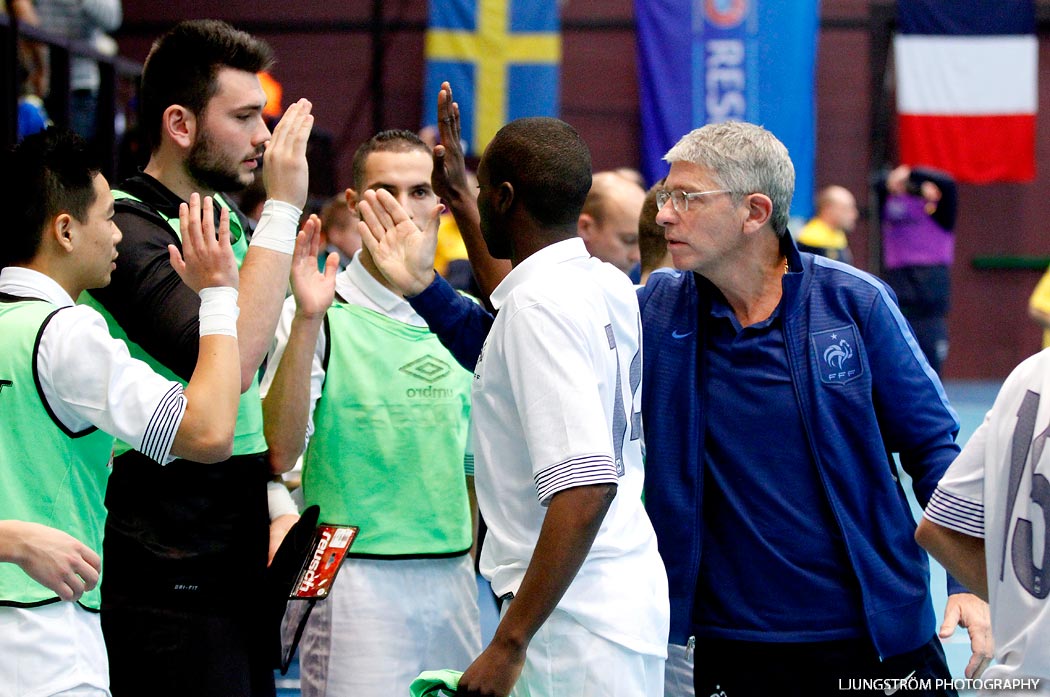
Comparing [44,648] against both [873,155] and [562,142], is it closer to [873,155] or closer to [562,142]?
[562,142]

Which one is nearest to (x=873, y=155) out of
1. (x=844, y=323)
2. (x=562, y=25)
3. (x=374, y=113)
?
(x=562, y=25)

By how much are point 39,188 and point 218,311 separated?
1.45 feet

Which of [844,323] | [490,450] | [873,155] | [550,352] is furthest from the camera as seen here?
[873,155]

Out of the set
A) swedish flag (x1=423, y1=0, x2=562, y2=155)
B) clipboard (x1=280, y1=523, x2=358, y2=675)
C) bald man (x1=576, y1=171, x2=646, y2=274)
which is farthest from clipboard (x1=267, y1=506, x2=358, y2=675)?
swedish flag (x1=423, y1=0, x2=562, y2=155)

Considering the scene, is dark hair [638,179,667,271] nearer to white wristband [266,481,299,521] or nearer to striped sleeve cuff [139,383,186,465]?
white wristband [266,481,299,521]

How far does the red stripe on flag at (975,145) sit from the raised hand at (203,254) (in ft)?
39.6

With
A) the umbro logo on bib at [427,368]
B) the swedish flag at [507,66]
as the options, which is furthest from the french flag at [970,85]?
the umbro logo on bib at [427,368]

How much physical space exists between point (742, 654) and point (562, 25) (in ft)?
41.7

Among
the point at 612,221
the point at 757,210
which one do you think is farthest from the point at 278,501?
the point at 612,221

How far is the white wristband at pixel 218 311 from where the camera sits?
95.7 inches

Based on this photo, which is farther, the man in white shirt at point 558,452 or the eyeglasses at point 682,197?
the eyeglasses at point 682,197

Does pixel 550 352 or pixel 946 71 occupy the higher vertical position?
pixel 946 71

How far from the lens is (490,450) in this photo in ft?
7.72

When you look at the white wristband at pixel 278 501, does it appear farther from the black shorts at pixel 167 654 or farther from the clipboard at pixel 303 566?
the black shorts at pixel 167 654
